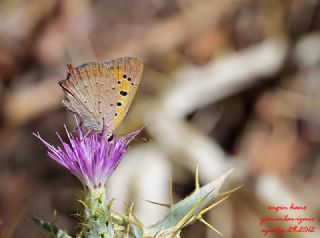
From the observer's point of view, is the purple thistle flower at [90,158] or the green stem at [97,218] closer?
the green stem at [97,218]

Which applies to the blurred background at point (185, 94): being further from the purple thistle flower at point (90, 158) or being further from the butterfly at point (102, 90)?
the purple thistle flower at point (90, 158)

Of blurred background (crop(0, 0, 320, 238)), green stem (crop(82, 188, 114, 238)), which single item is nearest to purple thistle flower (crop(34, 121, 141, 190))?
green stem (crop(82, 188, 114, 238))

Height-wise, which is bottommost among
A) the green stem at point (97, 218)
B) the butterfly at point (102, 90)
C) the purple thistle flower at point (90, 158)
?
the green stem at point (97, 218)

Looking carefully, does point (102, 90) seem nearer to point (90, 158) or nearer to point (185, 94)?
point (90, 158)

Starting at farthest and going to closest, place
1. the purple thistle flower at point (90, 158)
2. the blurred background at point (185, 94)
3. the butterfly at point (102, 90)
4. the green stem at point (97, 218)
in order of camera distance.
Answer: the blurred background at point (185, 94) → the butterfly at point (102, 90) → the purple thistle flower at point (90, 158) → the green stem at point (97, 218)

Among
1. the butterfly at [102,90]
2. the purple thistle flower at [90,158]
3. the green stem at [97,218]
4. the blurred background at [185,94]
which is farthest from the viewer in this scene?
the blurred background at [185,94]

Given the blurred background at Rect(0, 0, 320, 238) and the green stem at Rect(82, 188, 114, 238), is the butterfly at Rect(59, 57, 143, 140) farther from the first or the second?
the blurred background at Rect(0, 0, 320, 238)

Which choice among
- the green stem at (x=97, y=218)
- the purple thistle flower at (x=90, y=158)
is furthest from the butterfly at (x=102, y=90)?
the green stem at (x=97, y=218)

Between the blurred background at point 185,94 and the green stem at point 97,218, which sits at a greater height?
the blurred background at point 185,94
